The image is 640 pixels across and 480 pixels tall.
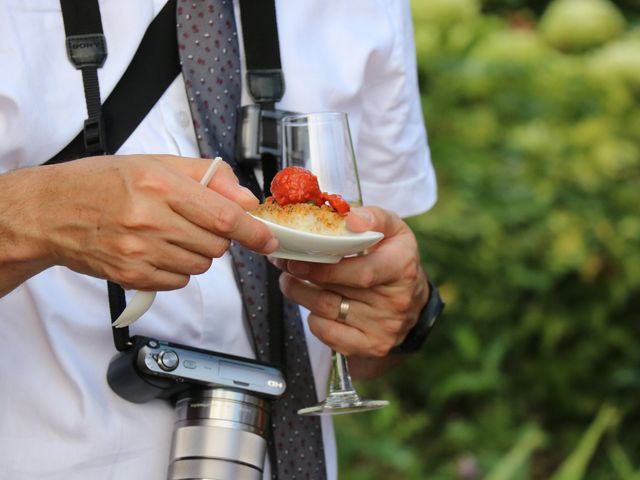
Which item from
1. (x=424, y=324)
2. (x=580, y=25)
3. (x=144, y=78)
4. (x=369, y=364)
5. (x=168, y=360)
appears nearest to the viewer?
(x=168, y=360)

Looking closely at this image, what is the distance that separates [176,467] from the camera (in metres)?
1.37

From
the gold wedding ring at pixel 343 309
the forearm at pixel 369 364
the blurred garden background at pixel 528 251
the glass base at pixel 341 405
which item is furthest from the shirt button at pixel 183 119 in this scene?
the blurred garden background at pixel 528 251

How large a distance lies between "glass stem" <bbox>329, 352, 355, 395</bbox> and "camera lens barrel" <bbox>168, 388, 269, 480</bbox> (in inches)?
6.7

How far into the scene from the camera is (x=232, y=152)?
1528 millimetres

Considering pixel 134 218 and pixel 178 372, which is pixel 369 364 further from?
pixel 134 218

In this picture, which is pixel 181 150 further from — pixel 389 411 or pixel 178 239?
pixel 389 411

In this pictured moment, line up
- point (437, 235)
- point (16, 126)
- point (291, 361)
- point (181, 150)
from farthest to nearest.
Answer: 1. point (437, 235)
2. point (291, 361)
3. point (181, 150)
4. point (16, 126)

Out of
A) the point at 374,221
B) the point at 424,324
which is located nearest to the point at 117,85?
the point at 374,221

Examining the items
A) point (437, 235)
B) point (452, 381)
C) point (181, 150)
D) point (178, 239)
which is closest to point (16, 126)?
point (181, 150)

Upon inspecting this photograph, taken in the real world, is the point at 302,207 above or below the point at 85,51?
below

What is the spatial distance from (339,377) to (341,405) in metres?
0.09

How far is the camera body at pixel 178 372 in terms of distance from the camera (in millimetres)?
1355

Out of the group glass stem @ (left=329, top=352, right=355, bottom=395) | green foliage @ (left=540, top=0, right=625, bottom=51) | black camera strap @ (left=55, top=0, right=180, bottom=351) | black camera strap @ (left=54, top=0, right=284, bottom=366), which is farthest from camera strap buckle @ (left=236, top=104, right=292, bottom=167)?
green foliage @ (left=540, top=0, right=625, bottom=51)

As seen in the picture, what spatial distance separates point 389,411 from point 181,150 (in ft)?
7.40
